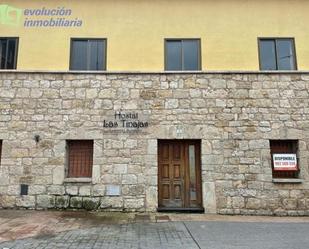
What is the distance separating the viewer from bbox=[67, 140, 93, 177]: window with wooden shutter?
369 inches

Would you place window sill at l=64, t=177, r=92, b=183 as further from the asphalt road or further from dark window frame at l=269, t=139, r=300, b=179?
dark window frame at l=269, t=139, r=300, b=179

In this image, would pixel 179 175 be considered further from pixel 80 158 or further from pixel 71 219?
pixel 71 219

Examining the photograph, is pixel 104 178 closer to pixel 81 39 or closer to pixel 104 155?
pixel 104 155

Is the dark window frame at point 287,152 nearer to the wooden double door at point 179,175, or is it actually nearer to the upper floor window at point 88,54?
the wooden double door at point 179,175

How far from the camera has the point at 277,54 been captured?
9914 millimetres

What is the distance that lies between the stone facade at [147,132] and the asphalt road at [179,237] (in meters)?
1.54

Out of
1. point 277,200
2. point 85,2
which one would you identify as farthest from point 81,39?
point 277,200

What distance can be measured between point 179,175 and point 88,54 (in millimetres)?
4738

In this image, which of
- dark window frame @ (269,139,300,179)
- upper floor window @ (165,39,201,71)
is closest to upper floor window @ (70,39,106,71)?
upper floor window @ (165,39,201,71)

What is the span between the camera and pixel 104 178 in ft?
30.0

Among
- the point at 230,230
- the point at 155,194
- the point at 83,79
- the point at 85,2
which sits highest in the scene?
the point at 85,2

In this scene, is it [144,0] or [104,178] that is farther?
[144,0]

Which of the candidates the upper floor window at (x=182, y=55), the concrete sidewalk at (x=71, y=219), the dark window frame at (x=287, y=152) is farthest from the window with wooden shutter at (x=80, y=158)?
the dark window frame at (x=287, y=152)

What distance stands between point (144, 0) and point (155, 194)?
20.2ft
